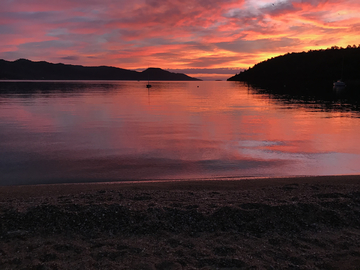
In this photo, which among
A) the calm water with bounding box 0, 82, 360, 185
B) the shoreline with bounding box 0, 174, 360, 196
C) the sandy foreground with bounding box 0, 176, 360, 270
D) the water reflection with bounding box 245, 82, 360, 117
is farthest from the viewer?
the water reflection with bounding box 245, 82, 360, 117

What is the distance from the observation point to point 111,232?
522cm

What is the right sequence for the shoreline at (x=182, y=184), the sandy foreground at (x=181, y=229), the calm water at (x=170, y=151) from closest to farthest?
the sandy foreground at (x=181, y=229) → the shoreline at (x=182, y=184) → the calm water at (x=170, y=151)

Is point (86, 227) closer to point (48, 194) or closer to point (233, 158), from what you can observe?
point (48, 194)

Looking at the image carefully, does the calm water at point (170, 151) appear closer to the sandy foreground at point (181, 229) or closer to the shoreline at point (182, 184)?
the shoreline at point (182, 184)

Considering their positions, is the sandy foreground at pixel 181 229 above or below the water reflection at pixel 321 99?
below

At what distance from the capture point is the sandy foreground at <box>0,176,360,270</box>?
4.37 metres

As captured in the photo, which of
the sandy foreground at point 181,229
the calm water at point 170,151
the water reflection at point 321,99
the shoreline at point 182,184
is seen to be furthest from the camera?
the water reflection at point 321,99

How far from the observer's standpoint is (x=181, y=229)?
5328mm

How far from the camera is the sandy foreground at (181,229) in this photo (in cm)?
437

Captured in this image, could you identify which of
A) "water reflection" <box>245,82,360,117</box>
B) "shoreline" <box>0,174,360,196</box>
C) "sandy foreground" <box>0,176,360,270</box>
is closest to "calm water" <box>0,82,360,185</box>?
"shoreline" <box>0,174,360,196</box>

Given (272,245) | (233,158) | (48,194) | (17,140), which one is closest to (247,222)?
(272,245)

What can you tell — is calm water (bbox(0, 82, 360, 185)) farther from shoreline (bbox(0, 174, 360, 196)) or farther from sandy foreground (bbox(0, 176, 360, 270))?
sandy foreground (bbox(0, 176, 360, 270))

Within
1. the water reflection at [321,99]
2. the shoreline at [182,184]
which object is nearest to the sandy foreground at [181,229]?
the shoreline at [182,184]

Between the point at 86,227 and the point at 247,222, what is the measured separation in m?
2.99
